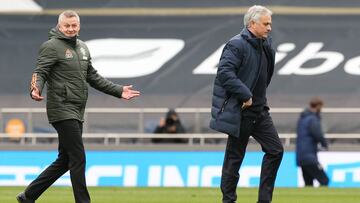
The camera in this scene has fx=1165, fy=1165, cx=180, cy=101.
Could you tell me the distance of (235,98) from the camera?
1031 cm

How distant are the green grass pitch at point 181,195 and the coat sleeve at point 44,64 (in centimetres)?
240

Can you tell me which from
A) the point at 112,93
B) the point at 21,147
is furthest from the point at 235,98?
the point at 21,147

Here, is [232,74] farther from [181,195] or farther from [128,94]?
[181,195]

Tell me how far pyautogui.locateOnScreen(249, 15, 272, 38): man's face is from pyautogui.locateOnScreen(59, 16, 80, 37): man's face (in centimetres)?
159

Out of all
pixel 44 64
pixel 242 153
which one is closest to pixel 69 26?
pixel 44 64

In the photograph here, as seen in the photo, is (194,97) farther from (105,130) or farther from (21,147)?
(21,147)

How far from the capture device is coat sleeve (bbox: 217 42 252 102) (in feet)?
33.4

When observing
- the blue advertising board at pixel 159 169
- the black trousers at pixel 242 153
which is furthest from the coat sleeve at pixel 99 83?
the blue advertising board at pixel 159 169

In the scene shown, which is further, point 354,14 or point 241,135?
point 354,14

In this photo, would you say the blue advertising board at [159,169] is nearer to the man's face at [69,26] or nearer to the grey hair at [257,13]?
the grey hair at [257,13]

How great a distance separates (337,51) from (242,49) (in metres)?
12.1

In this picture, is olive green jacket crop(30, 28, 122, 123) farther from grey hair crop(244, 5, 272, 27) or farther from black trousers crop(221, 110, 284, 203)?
grey hair crop(244, 5, 272, 27)

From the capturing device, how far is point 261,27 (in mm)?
10422

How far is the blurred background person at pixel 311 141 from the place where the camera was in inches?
695
